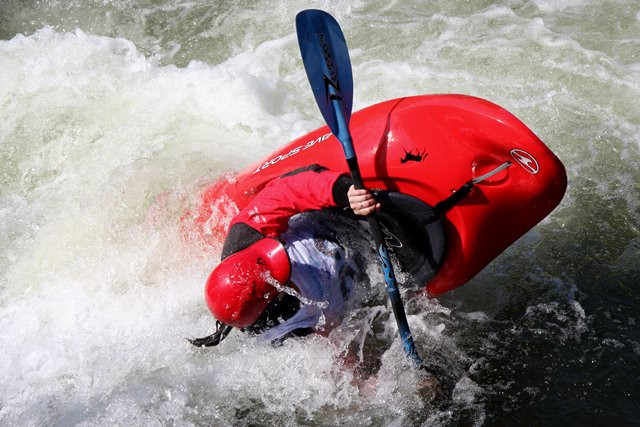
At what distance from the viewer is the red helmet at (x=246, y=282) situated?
2740 mm

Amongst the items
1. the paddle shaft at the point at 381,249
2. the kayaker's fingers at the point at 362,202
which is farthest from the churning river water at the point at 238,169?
the kayaker's fingers at the point at 362,202

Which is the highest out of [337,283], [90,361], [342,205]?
[342,205]

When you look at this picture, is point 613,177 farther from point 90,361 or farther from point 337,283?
point 90,361

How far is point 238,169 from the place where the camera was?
166 inches

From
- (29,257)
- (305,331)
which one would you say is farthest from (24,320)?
(305,331)

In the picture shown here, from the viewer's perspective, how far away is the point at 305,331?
309 centimetres

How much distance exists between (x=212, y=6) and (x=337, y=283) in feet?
13.2

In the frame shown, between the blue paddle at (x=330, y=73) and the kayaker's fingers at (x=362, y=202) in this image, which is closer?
the kayaker's fingers at (x=362, y=202)

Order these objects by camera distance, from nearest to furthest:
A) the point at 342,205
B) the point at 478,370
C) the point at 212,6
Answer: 1. the point at 342,205
2. the point at 478,370
3. the point at 212,6

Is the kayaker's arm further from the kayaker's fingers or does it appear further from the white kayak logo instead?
the white kayak logo

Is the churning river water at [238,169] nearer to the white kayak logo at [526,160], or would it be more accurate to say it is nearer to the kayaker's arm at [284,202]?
the kayaker's arm at [284,202]

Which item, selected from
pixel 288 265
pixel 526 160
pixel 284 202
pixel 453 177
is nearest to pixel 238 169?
pixel 284 202

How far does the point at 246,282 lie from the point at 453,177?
34.1 inches

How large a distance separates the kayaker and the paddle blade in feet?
0.97
